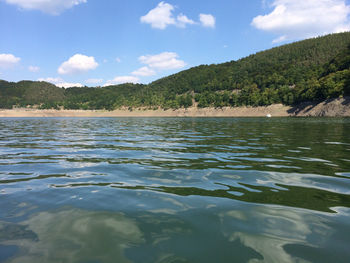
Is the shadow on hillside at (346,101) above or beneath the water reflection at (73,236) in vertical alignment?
above

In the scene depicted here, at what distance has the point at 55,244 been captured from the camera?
129 inches

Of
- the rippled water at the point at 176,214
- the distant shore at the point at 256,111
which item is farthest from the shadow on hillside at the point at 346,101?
the rippled water at the point at 176,214

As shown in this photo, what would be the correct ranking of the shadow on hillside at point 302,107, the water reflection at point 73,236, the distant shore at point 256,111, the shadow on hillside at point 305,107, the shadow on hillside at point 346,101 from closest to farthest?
the water reflection at point 73,236
the shadow on hillside at point 346,101
the distant shore at point 256,111
the shadow on hillside at point 305,107
the shadow on hillside at point 302,107

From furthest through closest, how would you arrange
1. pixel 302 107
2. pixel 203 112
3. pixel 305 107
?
pixel 203 112, pixel 302 107, pixel 305 107

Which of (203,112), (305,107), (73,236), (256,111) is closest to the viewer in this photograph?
(73,236)

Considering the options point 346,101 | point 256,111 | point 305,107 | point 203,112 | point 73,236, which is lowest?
point 73,236

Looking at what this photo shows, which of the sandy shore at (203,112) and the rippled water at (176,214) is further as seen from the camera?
the sandy shore at (203,112)

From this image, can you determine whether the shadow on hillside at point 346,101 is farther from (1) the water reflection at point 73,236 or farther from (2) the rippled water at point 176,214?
(1) the water reflection at point 73,236

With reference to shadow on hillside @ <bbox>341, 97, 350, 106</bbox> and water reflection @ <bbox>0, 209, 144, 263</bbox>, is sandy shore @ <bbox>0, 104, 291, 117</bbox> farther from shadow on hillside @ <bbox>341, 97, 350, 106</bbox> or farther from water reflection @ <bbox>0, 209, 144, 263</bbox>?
water reflection @ <bbox>0, 209, 144, 263</bbox>

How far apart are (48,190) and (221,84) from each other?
18999cm

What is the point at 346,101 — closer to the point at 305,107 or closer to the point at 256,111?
the point at 305,107

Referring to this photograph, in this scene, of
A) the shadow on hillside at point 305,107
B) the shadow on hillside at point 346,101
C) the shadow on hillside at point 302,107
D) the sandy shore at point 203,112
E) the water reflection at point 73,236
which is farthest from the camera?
the sandy shore at point 203,112

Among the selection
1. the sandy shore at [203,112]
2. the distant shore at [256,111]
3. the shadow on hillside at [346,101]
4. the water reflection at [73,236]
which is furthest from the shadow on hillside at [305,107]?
the water reflection at [73,236]

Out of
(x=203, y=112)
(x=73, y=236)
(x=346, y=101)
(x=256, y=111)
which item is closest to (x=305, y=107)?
(x=346, y=101)
